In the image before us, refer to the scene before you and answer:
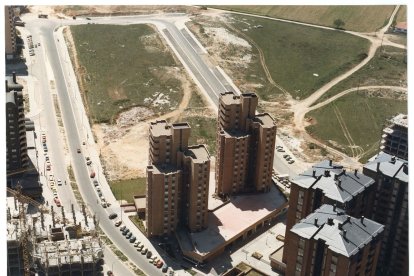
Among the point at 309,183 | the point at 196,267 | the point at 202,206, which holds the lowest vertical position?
the point at 196,267

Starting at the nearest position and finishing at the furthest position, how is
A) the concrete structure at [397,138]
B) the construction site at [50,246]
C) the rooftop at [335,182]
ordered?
the rooftop at [335,182]
the construction site at [50,246]
the concrete structure at [397,138]

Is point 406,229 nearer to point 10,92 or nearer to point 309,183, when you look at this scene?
point 309,183

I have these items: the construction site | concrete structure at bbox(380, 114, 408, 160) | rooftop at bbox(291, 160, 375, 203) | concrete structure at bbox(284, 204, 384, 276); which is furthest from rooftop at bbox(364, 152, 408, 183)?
the construction site

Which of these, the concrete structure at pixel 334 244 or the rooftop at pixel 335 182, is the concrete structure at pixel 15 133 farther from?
the concrete structure at pixel 334 244

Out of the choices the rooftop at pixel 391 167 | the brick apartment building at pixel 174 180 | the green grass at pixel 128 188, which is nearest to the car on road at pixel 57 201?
the green grass at pixel 128 188

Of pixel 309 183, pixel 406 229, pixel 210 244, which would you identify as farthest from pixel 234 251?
pixel 406 229

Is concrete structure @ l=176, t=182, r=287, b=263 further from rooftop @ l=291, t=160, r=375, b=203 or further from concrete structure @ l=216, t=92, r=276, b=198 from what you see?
rooftop @ l=291, t=160, r=375, b=203

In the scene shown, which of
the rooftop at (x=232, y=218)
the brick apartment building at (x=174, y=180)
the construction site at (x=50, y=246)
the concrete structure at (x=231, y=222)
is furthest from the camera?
the rooftop at (x=232, y=218)
